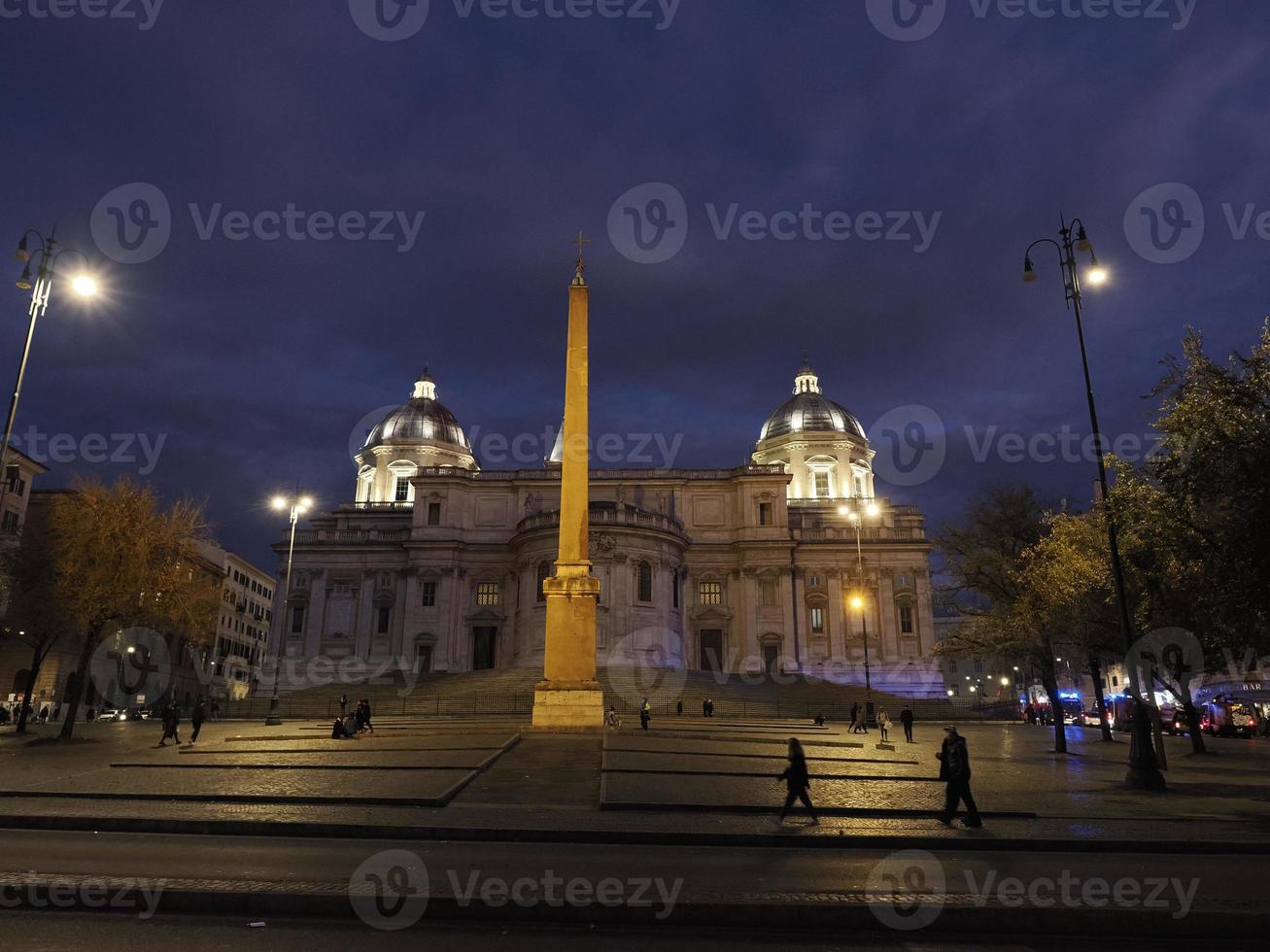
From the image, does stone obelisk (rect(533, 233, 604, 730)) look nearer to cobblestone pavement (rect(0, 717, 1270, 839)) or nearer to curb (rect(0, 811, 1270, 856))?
cobblestone pavement (rect(0, 717, 1270, 839))

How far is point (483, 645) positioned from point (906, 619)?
31257 mm

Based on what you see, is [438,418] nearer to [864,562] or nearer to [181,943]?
[864,562]

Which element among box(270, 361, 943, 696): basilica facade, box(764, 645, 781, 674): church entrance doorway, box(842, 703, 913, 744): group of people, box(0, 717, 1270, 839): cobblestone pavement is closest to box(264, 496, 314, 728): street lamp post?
box(270, 361, 943, 696): basilica facade

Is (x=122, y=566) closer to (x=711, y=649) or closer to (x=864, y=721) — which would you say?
(x=864, y=721)

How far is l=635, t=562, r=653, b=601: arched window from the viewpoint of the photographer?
56906 mm

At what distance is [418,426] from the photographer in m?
79.1

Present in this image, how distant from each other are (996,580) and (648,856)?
86.9ft

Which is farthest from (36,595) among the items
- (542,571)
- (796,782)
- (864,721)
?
(796,782)

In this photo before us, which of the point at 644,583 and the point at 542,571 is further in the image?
the point at 644,583

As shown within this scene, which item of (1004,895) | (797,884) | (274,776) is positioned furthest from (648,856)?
(274,776)

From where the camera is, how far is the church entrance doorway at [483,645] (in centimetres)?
6166

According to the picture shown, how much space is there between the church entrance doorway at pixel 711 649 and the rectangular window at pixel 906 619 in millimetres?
13466

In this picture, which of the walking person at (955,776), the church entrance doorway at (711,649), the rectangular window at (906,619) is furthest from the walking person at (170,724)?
the rectangular window at (906,619)

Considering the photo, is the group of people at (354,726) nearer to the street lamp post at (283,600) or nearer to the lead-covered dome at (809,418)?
the street lamp post at (283,600)
